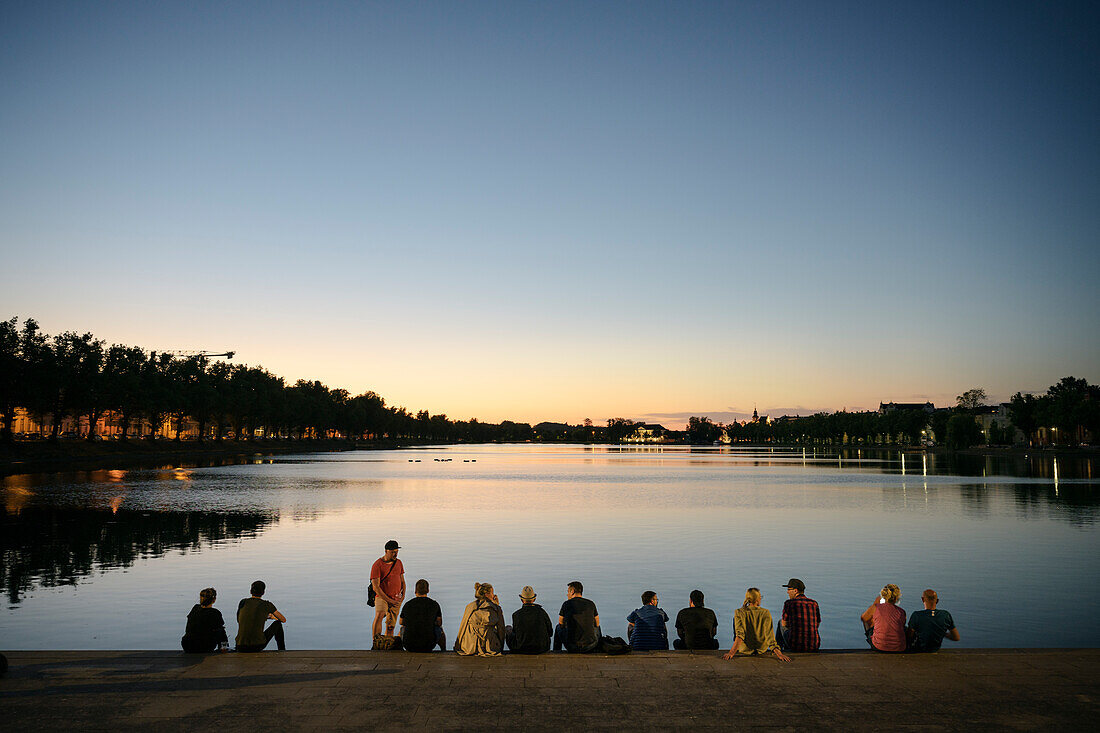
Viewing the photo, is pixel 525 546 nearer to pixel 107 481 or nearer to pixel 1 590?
pixel 1 590

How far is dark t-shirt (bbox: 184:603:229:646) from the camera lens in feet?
48.7

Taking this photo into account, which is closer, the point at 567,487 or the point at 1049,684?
the point at 1049,684

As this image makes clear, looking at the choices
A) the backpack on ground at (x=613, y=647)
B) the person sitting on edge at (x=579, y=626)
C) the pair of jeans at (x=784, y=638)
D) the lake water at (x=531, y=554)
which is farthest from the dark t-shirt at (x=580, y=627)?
the lake water at (x=531, y=554)

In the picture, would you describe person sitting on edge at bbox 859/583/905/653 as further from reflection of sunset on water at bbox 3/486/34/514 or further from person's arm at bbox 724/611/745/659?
reflection of sunset on water at bbox 3/486/34/514

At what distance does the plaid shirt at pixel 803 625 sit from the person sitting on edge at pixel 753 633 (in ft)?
2.53

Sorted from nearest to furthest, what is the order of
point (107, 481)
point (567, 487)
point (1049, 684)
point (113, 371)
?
point (1049, 684), point (107, 481), point (567, 487), point (113, 371)

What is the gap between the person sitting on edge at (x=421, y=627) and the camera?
15109mm

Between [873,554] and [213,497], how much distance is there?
48463 millimetres

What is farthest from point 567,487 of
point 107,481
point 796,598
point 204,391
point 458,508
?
point 204,391

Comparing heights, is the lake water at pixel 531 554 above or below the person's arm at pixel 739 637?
below

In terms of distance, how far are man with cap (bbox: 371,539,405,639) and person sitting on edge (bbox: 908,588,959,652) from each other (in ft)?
34.3

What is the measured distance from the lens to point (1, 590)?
83.6ft

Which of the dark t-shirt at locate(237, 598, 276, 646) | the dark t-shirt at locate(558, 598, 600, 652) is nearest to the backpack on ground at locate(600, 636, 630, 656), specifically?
the dark t-shirt at locate(558, 598, 600, 652)

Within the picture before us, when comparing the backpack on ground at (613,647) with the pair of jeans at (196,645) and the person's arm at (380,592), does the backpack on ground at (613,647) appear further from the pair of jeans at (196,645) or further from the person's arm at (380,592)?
the pair of jeans at (196,645)
